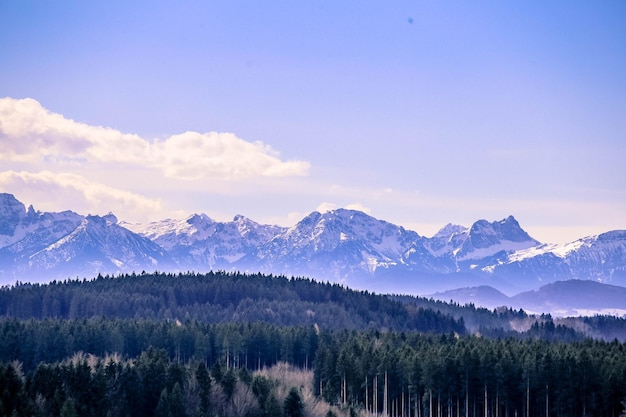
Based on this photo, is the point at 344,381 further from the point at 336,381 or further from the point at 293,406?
the point at 293,406

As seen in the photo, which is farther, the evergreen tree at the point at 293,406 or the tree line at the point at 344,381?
the evergreen tree at the point at 293,406

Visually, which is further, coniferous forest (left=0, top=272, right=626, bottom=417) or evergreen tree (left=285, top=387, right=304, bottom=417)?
evergreen tree (left=285, top=387, right=304, bottom=417)

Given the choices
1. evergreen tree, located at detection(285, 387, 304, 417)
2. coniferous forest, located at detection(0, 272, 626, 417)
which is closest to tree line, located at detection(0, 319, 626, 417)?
coniferous forest, located at detection(0, 272, 626, 417)

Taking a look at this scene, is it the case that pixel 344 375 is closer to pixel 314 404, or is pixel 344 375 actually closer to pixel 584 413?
pixel 314 404

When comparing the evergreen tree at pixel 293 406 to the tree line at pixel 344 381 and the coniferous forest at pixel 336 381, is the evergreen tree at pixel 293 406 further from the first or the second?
the tree line at pixel 344 381

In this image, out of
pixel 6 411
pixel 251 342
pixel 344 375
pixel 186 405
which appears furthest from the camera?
pixel 251 342

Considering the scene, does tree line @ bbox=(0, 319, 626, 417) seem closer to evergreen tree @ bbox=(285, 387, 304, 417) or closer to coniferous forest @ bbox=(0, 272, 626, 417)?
coniferous forest @ bbox=(0, 272, 626, 417)

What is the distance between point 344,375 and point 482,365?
2348 cm

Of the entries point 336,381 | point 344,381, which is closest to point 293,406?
point 344,381

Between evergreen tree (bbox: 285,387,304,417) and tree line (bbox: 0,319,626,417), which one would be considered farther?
evergreen tree (bbox: 285,387,304,417)

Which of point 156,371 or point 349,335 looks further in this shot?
point 349,335

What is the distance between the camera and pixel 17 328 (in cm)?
16612

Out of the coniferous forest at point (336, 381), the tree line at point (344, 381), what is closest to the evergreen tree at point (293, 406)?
the coniferous forest at point (336, 381)

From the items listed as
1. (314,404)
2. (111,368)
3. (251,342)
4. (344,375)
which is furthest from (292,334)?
(111,368)
